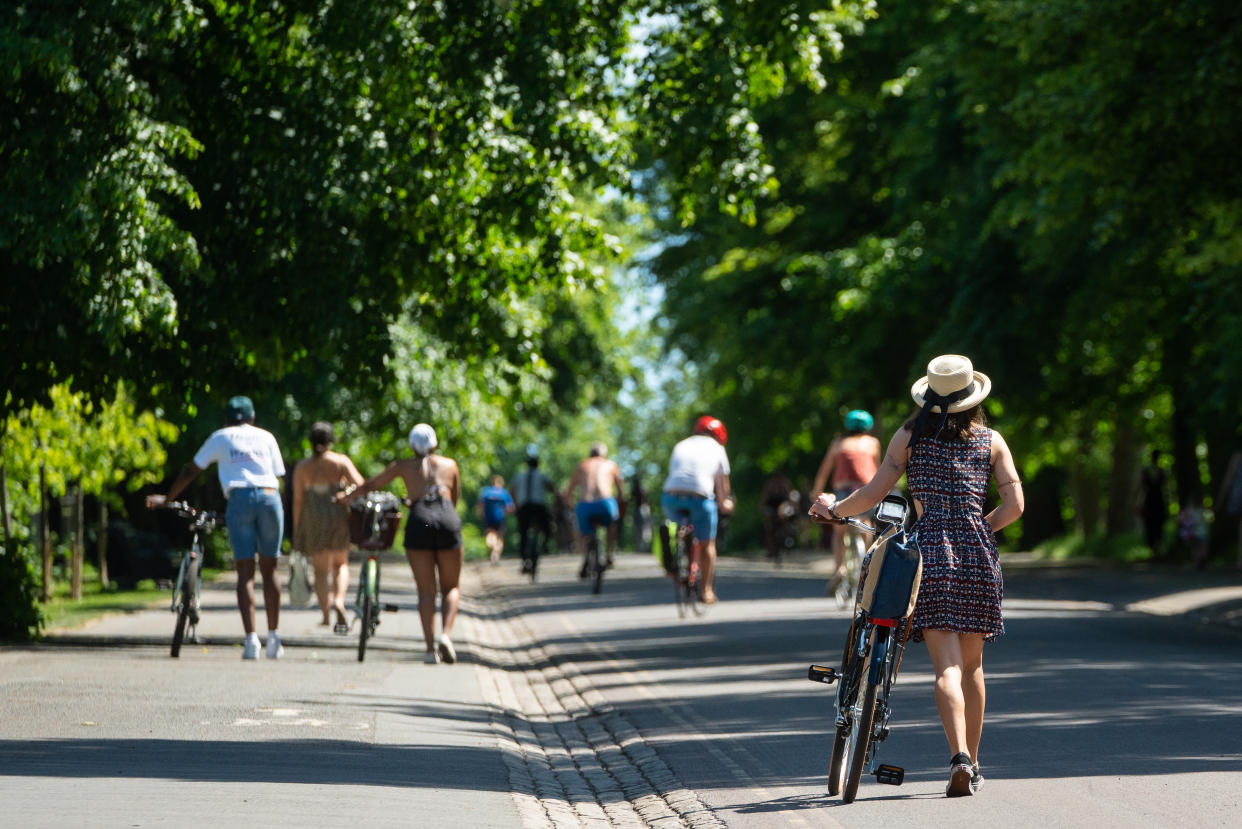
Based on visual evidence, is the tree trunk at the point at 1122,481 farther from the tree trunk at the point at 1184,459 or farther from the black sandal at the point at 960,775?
the black sandal at the point at 960,775

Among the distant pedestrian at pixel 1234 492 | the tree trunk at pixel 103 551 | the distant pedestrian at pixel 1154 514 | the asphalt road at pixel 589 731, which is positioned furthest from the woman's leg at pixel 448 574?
the distant pedestrian at pixel 1154 514

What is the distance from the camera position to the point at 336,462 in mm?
16531

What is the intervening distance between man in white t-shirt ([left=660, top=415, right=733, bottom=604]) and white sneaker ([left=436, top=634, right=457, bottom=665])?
4.16 m

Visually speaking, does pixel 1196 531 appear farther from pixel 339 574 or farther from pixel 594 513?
pixel 339 574

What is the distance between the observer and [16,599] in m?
15.5

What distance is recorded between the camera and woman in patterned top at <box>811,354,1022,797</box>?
7504mm

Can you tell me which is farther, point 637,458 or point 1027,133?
point 637,458

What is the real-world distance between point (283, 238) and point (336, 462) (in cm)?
237

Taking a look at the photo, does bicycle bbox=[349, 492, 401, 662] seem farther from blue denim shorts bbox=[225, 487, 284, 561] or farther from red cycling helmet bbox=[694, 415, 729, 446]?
red cycling helmet bbox=[694, 415, 729, 446]

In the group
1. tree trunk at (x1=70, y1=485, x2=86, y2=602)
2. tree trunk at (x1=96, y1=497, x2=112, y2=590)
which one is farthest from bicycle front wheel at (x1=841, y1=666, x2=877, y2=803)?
tree trunk at (x1=96, y1=497, x2=112, y2=590)

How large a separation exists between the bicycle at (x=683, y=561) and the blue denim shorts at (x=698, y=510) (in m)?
0.05

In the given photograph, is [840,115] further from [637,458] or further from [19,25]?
[637,458]

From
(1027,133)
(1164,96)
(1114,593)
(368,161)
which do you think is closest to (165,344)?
(368,161)

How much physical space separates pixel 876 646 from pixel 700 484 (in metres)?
10.6
